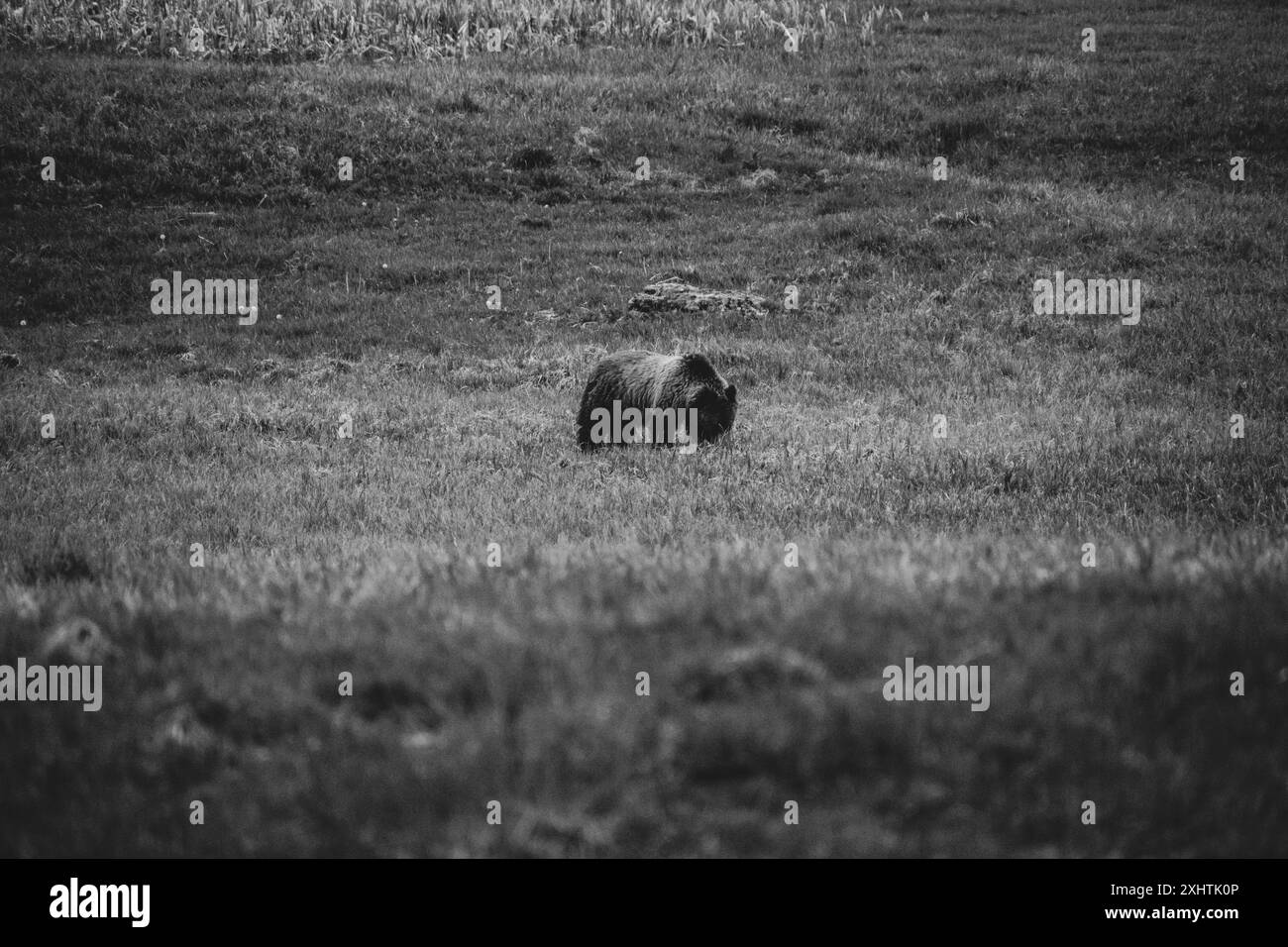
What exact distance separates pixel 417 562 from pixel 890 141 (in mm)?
27638

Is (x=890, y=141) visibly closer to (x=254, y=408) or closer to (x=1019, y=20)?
(x=1019, y=20)

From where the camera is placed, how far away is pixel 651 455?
42.1ft

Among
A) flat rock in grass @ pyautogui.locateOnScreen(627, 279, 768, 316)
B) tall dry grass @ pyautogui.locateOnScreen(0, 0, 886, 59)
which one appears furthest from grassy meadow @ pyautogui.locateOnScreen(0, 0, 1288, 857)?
tall dry grass @ pyautogui.locateOnScreen(0, 0, 886, 59)

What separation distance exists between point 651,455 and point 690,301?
8.14m

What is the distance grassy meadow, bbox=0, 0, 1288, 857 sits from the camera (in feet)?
12.3

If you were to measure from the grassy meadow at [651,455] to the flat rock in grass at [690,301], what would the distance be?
44 cm

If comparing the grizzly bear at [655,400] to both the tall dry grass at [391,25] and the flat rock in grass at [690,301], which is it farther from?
the tall dry grass at [391,25]

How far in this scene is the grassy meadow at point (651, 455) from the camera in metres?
3.76

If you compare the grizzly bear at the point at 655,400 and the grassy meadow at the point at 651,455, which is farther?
the grizzly bear at the point at 655,400

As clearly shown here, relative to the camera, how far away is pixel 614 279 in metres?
22.0

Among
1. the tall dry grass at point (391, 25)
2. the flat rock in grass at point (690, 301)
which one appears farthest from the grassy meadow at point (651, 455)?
the tall dry grass at point (391, 25)

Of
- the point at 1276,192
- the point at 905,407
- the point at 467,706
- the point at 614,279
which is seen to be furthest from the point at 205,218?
the point at 1276,192

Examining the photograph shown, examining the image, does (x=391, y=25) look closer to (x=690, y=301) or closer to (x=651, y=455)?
(x=690, y=301)

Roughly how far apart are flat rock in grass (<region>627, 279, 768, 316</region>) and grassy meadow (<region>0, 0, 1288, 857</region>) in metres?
0.44
